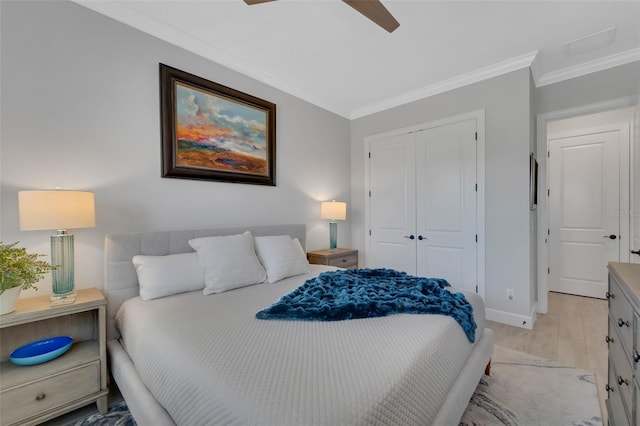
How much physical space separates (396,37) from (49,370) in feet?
11.0

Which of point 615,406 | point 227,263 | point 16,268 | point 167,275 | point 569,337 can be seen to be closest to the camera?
point 615,406

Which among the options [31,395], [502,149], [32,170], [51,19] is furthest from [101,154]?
[502,149]

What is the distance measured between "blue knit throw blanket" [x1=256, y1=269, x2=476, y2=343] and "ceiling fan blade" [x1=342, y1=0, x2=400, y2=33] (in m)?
1.74

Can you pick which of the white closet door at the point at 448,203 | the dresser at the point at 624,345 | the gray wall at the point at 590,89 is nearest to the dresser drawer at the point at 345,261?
the white closet door at the point at 448,203

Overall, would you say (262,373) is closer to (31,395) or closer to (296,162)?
(31,395)

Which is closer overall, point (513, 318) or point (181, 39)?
point (181, 39)

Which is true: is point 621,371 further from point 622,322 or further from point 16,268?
point 16,268

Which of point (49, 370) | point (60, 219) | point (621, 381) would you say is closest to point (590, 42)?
point (621, 381)

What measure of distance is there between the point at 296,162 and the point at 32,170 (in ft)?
7.58

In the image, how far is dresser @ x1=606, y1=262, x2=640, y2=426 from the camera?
0.97 m

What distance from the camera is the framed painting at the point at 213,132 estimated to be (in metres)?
2.34

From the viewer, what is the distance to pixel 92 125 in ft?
6.51

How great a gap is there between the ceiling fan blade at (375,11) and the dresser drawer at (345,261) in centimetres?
239

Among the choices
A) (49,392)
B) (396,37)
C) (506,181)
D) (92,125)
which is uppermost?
(396,37)
